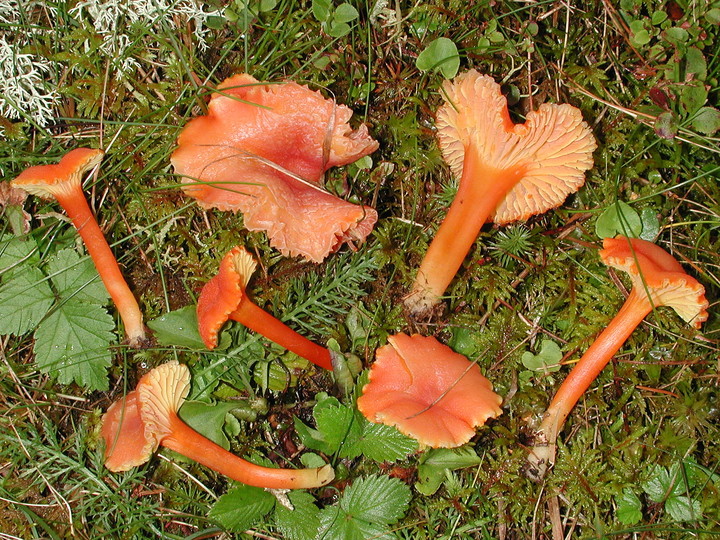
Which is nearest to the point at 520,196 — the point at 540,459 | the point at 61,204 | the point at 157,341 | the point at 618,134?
the point at 618,134

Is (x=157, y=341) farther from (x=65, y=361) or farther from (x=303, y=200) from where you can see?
(x=303, y=200)

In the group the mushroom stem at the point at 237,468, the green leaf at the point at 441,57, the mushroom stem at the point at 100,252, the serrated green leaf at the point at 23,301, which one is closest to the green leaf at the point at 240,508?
the mushroom stem at the point at 237,468

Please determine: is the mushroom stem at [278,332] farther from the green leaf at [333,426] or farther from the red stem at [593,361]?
the red stem at [593,361]

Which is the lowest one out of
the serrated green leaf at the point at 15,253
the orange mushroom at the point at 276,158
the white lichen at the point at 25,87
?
the serrated green leaf at the point at 15,253

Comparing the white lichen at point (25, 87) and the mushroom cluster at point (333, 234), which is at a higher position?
the white lichen at point (25, 87)

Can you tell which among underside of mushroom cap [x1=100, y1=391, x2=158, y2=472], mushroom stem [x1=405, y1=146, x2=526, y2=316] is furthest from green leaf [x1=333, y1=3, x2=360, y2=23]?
underside of mushroom cap [x1=100, y1=391, x2=158, y2=472]

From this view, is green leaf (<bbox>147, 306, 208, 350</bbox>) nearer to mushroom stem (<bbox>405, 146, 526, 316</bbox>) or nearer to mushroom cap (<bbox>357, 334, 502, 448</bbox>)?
mushroom cap (<bbox>357, 334, 502, 448</bbox>)

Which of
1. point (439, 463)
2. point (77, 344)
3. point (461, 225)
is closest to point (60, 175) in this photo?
point (77, 344)
